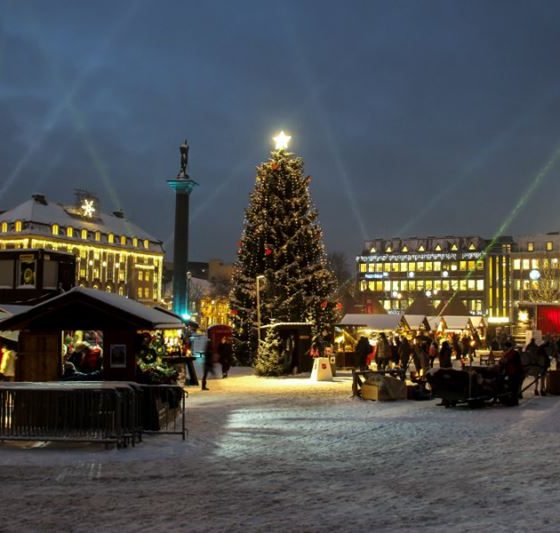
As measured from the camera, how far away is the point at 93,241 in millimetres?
97312

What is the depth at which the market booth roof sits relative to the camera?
1459cm

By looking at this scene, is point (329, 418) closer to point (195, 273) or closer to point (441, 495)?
point (441, 495)

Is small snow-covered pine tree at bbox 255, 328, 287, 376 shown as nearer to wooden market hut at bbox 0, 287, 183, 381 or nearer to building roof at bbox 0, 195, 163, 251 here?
wooden market hut at bbox 0, 287, 183, 381

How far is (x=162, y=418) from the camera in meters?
14.4

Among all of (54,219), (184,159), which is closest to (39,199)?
(54,219)

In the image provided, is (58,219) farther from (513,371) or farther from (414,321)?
(513,371)

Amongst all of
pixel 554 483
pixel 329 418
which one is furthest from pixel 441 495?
pixel 329 418

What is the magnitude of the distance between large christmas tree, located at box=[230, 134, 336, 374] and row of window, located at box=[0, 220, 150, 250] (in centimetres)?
5737

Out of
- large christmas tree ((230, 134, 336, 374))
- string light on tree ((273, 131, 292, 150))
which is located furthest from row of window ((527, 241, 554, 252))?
string light on tree ((273, 131, 292, 150))

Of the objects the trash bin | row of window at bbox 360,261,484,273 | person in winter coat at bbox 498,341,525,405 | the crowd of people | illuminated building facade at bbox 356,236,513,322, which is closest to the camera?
person in winter coat at bbox 498,341,525,405

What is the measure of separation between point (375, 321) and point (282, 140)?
13.3 metres

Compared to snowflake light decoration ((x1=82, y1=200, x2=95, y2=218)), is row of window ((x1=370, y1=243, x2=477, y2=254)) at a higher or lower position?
higher

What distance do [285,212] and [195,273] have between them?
11988 centimetres

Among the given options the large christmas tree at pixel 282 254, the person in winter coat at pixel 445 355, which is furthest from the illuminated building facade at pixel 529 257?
the person in winter coat at pixel 445 355
